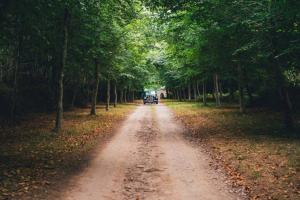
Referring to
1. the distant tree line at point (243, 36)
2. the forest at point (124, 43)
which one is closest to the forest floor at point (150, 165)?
the forest at point (124, 43)

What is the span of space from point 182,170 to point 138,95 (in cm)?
10155

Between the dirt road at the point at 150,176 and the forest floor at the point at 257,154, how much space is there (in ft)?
2.09

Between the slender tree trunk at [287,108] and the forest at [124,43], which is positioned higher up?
the forest at [124,43]

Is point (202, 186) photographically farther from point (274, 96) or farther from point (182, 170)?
point (274, 96)

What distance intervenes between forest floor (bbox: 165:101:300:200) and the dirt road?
A: 2.09 ft

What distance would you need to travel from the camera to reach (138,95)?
113m

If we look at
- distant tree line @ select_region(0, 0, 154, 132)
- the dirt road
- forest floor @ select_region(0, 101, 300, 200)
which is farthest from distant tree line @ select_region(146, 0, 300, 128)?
the dirt road

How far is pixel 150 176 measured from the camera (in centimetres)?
1094

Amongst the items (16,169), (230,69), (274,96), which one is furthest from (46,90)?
(16,169)

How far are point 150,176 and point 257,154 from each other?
15.1ft

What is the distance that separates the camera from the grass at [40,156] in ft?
32.4

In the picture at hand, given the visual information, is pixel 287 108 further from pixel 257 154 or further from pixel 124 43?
pixel 124 43

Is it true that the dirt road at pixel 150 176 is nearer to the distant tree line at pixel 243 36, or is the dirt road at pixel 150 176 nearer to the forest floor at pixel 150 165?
the forest floor at pixel 150 165

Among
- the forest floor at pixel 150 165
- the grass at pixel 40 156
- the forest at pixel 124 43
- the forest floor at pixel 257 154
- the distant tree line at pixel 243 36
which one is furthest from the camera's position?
the forest at pixel 124 43
